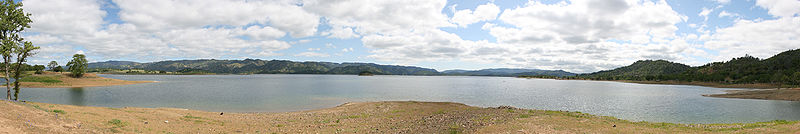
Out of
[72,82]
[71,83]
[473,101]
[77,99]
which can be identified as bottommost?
[473,101]

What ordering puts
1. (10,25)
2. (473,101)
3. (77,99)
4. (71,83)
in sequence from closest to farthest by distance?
(10,25)
(77,99)
(473,101)
(71,83)

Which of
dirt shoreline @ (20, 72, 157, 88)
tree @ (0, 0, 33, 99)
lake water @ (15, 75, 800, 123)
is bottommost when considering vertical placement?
lake water @ (15, 75, 800, 123)

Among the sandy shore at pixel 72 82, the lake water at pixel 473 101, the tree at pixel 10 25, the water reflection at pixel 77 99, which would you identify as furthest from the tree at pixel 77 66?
the tree at pixel 10 25

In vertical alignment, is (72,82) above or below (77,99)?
above

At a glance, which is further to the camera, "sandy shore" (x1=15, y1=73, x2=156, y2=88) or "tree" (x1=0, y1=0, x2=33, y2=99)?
"sandy shore" (x1=15, y1=73, x2=156, y2=88)

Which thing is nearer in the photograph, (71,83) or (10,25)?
(10,25)

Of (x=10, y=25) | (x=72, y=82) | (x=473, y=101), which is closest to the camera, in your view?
(x=10, y=25)

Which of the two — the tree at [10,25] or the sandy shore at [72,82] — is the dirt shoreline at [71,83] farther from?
the tree at [10,25]

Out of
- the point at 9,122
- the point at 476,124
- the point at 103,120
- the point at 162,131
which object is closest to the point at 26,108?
the point at 103,120

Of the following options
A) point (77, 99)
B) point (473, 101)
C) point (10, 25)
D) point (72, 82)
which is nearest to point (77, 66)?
point (72, 82)

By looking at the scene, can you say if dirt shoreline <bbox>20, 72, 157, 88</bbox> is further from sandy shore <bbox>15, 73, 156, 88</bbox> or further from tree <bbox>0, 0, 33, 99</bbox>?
tree <bbox>0, 0, 33, 99</bbox>

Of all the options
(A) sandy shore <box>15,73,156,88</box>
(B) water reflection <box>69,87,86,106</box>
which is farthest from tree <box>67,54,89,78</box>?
(B) water reflection <box>69,87,86,106</box>

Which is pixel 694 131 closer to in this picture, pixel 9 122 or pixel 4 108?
pixel 9 122

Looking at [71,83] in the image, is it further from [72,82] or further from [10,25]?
[10,25]
